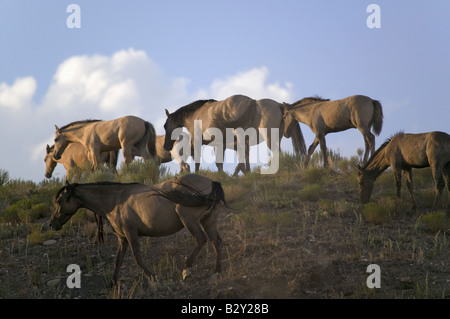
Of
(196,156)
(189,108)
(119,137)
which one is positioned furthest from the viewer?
(189,108)

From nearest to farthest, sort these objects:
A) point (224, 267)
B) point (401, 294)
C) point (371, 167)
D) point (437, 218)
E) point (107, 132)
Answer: point (401, 294) < point (224, 267) < point (437, 218) < point (371, 167) < point (107, 132)

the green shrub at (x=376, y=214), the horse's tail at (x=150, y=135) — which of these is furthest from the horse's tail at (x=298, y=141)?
the green shrub at (x=376, y=214)

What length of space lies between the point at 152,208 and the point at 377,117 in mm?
9280

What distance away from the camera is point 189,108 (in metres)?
18.3

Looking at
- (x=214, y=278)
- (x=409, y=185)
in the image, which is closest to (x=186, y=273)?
(x=214, y=278)

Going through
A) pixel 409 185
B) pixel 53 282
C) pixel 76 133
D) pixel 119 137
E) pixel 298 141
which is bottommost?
pixel 53 282

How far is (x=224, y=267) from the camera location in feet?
30.7

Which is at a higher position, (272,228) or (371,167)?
(371,167)

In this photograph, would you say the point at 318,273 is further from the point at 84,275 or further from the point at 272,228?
the point at 84,275

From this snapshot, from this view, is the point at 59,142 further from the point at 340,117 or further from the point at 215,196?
the point at 215,196

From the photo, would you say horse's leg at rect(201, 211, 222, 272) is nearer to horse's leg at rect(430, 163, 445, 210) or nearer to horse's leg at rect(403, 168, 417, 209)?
horse's leg at rect(430, 163, 445, 210)

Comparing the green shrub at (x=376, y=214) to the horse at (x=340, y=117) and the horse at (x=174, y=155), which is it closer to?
the horse at (x=340, y=117)
